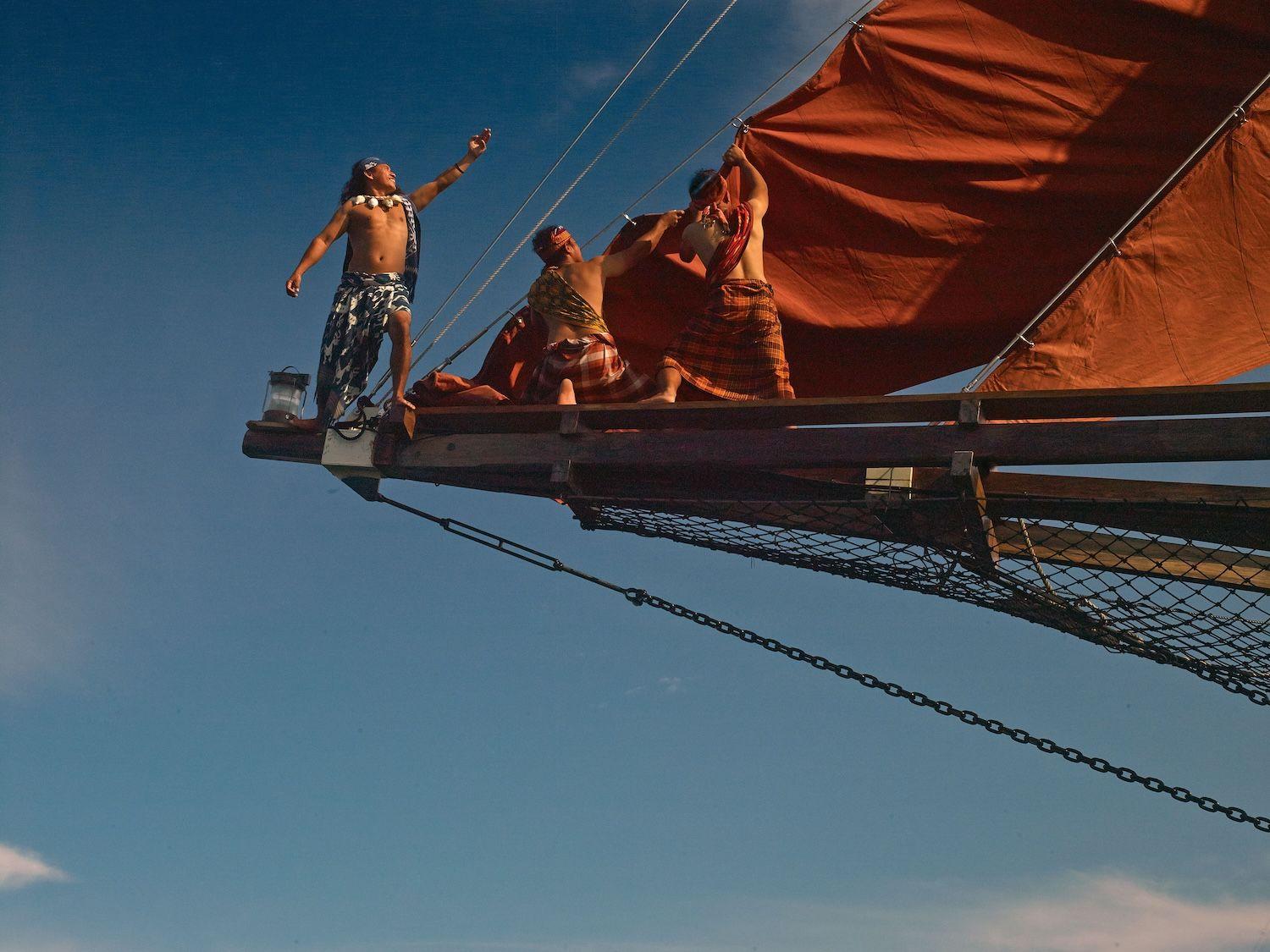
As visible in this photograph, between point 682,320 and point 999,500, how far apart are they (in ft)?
8.59

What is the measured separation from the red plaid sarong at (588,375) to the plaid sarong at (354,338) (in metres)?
0.86

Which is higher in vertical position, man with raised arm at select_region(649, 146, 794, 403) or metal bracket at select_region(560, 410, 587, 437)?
man with raised arm at select_region(649, 146, 794, 403)

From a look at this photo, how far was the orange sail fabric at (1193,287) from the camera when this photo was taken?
7645 millimetres

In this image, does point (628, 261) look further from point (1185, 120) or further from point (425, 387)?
point (1185, 120)

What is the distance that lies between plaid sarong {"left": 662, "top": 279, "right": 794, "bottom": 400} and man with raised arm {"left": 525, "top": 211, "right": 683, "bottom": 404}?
0.30m

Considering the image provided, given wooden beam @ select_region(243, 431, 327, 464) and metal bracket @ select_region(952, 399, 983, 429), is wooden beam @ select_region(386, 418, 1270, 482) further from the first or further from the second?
wooden beam @ select_region(243, 431, 327, 464)

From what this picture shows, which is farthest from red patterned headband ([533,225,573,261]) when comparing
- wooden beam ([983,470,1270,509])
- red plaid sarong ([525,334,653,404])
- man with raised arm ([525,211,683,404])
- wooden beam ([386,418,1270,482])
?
wooden beam ([983,470,1270,509])

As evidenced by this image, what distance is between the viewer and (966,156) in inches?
309

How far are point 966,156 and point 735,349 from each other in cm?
190

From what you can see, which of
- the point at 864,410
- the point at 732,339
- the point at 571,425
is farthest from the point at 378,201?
the point at 864,410

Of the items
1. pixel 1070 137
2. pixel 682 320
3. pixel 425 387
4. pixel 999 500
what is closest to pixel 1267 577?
pixel 999 500

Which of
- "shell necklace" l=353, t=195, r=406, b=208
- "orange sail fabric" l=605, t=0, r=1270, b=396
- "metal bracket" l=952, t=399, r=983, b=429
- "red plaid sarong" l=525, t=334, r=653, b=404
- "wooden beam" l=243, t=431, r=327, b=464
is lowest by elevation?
"metal bracket" l=952, t=399, r=983, b=429

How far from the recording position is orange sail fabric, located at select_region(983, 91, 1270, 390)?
764cm

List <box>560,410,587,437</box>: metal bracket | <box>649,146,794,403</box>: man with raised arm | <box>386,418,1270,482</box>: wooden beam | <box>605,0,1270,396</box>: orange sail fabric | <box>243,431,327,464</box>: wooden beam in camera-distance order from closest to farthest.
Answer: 1. <box>386,418,1270,482</box>: wooden beam
2. <box>560,410,587,437</box>: metal bracket
3. <box>649,146,794,403</box>: man with raised arm
4. <box>243,431,327,464</box>: wooden beam
5. <box>605,0,1270,396</box>: orange sail fabric
